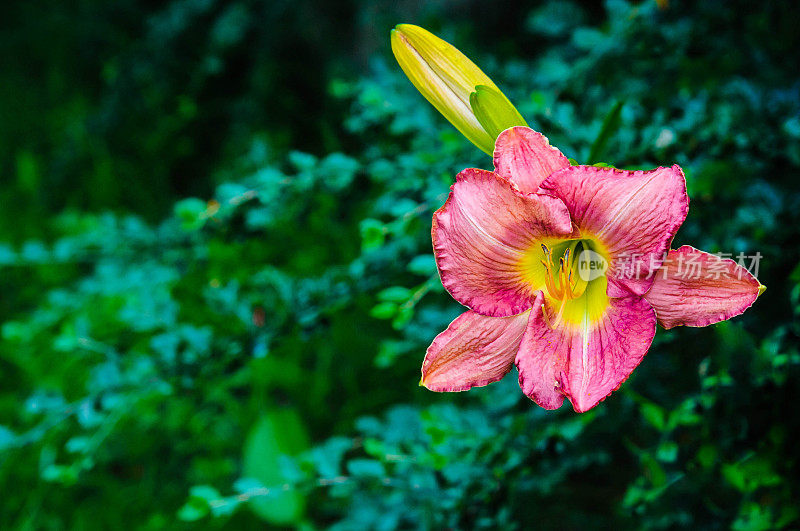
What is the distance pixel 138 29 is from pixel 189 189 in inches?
22.0

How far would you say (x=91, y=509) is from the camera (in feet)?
5.18

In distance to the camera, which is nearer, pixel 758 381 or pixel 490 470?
pixel 758 381

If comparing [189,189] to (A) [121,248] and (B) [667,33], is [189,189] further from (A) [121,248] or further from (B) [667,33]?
(B) [667,33]

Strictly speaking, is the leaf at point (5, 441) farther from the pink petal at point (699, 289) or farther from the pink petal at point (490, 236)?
the pink petal at point (699, 289)

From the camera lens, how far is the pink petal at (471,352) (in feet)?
1.74

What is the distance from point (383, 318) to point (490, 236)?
72cm

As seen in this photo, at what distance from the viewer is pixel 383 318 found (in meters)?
1.22

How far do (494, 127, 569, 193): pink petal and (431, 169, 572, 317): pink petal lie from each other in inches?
0.7

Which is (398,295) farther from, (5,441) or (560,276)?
(5,441)

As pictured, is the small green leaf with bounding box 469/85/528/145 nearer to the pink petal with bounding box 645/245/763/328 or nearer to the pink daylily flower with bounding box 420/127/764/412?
the pink daylily flower with bounding box 420/127/764/412

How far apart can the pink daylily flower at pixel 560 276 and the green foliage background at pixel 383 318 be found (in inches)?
4.9

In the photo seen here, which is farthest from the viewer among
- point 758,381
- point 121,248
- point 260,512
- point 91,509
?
point 91,509

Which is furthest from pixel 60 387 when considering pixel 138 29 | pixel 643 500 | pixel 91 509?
pixel 643 500

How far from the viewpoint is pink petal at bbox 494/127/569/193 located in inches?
19.5
